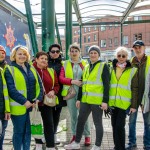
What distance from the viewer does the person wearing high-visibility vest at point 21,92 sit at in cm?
379

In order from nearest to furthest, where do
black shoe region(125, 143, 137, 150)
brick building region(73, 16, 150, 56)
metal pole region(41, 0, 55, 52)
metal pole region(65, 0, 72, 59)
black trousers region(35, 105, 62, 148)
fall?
black trousers region(35, 105, 62, 148)
black shoe region(125, 143, 137, 150)
metal pole region(41, 0, 55, 52)
metal pole region(65, 0, 72, 59)
brick building region(73, 16, 150, 56)

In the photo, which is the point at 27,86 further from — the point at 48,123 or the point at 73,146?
the point at 73,146

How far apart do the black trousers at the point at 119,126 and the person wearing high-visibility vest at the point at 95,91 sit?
0.22 m

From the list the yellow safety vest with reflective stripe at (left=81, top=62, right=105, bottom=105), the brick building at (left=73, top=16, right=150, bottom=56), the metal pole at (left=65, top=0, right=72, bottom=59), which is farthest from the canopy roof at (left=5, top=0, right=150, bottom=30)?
the brick building at (left=73, top=16, right=150, bottom=56)

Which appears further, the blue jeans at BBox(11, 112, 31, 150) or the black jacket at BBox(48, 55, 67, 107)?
the black jacket at BBox(48, 55, 67, 107)

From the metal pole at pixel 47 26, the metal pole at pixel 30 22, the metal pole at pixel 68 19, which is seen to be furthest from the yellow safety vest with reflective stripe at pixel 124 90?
the metal pole at pixel 68 19

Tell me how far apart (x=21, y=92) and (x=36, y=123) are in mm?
554

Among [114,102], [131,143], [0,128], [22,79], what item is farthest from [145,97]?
[0,128]

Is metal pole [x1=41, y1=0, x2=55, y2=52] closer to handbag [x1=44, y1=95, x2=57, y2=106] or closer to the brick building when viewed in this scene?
handbag [x1=44, y1=95, x2=57, y2=106]

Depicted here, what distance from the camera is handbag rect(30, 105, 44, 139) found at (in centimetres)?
400

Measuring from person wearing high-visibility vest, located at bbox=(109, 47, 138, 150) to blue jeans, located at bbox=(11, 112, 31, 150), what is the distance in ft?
4.42

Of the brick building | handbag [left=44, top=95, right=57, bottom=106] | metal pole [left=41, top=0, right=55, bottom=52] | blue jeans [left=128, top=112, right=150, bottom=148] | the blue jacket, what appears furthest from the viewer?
the brick building

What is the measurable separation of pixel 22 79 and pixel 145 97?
6.35ft

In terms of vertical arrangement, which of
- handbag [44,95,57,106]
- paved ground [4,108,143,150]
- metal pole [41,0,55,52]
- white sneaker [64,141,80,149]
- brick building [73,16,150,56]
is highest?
brick building [73,16,150,56]
